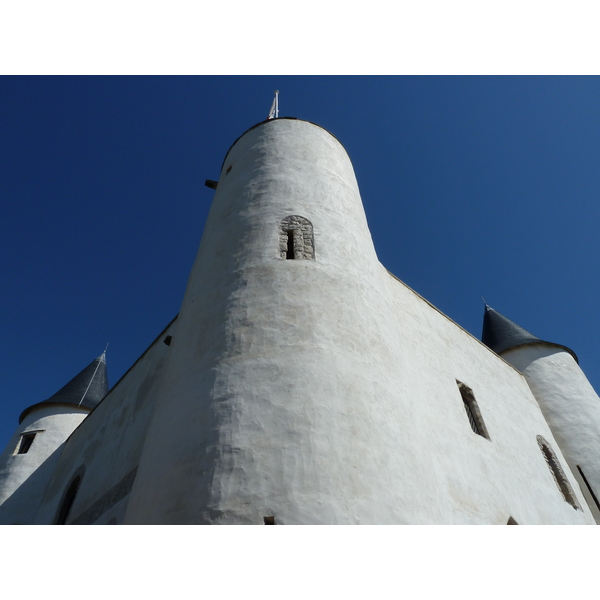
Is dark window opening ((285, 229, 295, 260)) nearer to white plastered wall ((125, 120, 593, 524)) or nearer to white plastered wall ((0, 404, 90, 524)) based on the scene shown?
white plastered wall ((125, 120, 593, 524))

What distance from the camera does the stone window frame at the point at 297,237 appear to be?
761cm

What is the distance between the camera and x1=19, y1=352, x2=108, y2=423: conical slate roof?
18.4 m

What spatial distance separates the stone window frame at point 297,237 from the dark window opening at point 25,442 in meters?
14.4

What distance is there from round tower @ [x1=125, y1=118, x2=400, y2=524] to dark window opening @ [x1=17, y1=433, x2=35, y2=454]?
Result: 12745mm

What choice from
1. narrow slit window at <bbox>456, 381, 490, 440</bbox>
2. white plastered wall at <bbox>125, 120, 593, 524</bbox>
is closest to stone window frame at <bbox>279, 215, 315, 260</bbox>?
white plastered wall at <bbox>125, 120, 593, 524</bbox>

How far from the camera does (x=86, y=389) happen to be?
764 inches

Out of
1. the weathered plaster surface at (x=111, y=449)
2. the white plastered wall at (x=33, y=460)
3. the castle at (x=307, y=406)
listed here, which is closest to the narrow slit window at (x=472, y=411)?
the castle at (x=307, y=406)

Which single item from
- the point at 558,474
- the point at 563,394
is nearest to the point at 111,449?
the point at 558,474

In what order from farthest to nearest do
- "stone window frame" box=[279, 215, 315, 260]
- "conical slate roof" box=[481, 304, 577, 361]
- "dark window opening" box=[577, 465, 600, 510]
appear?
"conical slate roof" box=[481, 304, 577, 361], "dark window opening" box=[577, 465, 600, 510], "stone window frame" box=[279, 215, 315, 260]

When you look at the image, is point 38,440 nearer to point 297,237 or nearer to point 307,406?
point 297,237

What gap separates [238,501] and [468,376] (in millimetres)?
8162

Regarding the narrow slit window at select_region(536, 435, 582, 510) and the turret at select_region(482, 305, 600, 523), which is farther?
the turret at select_region(482, 305, 600, 523)

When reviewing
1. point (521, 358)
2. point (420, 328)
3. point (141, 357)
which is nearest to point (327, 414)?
point (420, 328)

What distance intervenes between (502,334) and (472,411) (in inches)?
346
